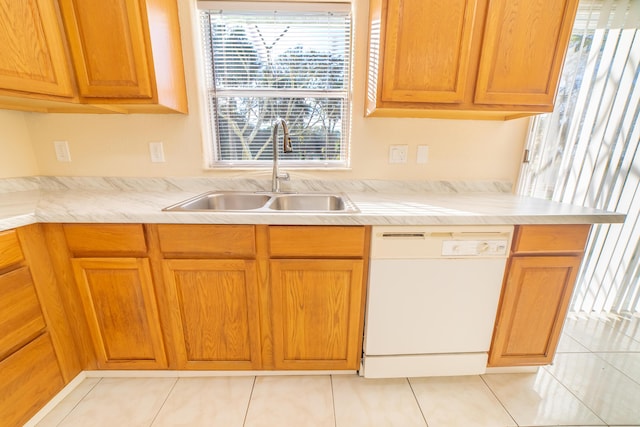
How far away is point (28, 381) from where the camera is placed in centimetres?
106

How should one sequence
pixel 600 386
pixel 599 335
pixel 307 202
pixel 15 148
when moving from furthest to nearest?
pixel 599 335 < pixel 307 202 < pixel 15 148 < pixel 600 386

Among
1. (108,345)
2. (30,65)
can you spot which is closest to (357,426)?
(108,345)

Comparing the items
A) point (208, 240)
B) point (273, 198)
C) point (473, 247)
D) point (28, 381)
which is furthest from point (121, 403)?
point (473, 247)

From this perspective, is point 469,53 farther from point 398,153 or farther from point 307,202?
point 307,202

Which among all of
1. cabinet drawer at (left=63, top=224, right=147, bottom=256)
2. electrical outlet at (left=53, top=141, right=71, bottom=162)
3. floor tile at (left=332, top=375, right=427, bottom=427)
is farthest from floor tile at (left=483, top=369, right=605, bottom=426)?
electrical outlet at (left=53, top=141, right=71, bottom=162)

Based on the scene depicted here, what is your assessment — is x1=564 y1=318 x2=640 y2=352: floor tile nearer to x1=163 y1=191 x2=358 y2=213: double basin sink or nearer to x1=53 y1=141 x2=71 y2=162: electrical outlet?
x1=163 y1=191 x2=358 y2=213: double basin sink

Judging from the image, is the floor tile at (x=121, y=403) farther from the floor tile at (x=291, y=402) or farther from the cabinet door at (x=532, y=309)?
the cabinet door at (x=532, y=309)

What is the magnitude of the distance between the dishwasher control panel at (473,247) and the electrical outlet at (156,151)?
173cm

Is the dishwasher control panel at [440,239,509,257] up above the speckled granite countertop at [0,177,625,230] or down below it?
below

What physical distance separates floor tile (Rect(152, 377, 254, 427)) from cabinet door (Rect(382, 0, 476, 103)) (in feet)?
Result: 5.45

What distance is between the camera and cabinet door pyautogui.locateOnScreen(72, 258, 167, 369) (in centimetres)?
116

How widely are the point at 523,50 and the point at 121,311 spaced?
233 centimetres

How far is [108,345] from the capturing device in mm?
1274

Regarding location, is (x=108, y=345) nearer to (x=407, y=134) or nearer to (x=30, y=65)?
(x=30, y=65)
